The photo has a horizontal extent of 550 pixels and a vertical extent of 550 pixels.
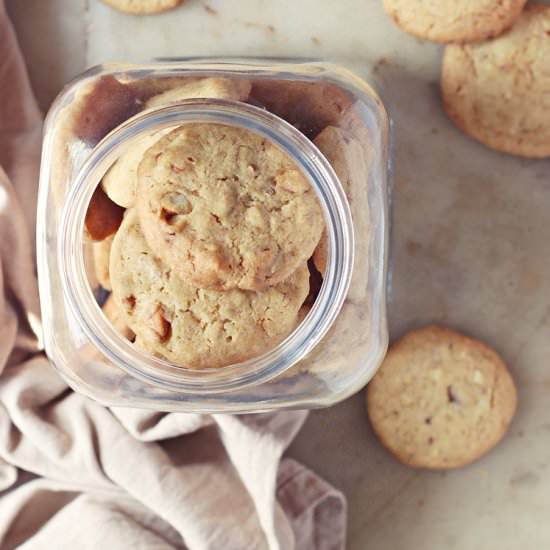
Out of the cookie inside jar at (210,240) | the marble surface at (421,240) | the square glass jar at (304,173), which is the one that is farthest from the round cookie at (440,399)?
the cookie inside jar at (210,240)

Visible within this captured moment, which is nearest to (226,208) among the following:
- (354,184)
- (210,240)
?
(210,240)

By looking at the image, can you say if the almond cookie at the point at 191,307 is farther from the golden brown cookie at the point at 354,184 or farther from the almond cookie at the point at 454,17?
the almond cookie at the point at 454,17

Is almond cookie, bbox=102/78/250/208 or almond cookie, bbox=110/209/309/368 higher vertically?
almond cookie, bbox=102/78/250/208

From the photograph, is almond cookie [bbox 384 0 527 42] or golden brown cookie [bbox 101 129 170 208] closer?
golden brown cookie [bbox 101 129 170 208]

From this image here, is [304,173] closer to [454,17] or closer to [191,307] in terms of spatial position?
[191,307]

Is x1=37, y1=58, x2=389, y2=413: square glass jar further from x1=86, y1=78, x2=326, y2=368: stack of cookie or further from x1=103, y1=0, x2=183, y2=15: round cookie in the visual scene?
x1=103, y1=0, x2=183, y2=15: round cookie

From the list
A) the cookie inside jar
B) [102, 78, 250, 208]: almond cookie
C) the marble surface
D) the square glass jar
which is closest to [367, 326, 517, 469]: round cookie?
the marble surface
